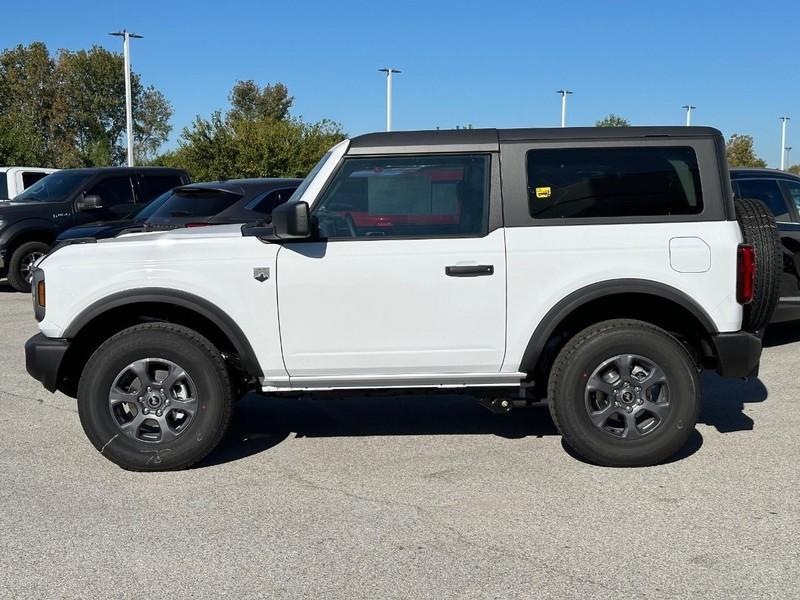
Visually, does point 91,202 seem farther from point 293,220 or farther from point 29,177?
point 293,220

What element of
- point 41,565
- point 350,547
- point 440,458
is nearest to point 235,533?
point 350,547

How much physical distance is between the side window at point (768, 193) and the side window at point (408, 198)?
4.14 meters

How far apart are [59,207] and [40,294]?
28.9ft

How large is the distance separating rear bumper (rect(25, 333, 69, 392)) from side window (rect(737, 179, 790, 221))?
19.9 feet

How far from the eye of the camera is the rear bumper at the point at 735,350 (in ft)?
16.4

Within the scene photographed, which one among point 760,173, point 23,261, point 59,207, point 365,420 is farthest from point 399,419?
point 23,261

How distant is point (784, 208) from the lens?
820cm

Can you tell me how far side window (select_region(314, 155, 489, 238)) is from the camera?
499 cm

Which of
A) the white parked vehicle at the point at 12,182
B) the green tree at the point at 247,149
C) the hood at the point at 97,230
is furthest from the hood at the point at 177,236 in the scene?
the green tree at the point at 247,149

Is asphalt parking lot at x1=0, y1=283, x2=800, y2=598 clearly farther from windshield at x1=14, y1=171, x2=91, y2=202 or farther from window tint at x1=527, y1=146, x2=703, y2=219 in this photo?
windshield at x1=14, y1=171, x2=91, y2=202

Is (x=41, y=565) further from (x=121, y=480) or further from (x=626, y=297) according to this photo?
(x=626, y=297)

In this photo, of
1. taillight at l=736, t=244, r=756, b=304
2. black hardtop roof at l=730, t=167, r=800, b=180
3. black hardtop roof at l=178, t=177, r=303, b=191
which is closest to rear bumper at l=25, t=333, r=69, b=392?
taillight at l=736, t=244, r=756, b=304

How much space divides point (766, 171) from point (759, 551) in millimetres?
5472

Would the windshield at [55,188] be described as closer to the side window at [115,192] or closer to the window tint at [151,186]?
the side window at [115,192]
